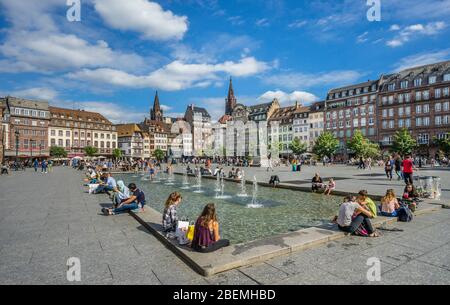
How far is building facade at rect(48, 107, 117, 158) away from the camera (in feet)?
295

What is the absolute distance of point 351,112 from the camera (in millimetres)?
78500

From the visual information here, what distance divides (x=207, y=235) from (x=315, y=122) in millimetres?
88050

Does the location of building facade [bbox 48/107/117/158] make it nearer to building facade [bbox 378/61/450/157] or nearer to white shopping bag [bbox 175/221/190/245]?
building facade [bbox 378/61/450/157]

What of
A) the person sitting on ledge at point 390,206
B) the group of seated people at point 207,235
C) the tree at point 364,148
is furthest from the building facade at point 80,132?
the person sitting on ledge at point 390,206

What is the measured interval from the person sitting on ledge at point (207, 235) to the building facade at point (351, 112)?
78.8 m

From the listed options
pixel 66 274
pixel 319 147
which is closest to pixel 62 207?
pixel 66 274

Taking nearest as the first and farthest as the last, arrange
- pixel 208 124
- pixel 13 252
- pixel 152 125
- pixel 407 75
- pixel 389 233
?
pixel 13 252, pixel 389 233, pixel 407 75, pixel 152 125, pixel 208 124

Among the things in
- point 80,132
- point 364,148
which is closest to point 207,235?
point 364,148

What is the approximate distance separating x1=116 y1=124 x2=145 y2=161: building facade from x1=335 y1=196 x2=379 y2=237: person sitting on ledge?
11176 centimetres

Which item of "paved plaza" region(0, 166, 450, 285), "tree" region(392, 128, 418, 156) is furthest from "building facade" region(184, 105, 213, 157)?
"paved plaza" region(0, 166, 450, 285)

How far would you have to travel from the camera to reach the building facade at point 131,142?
369 ft

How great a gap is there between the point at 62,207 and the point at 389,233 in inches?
486
